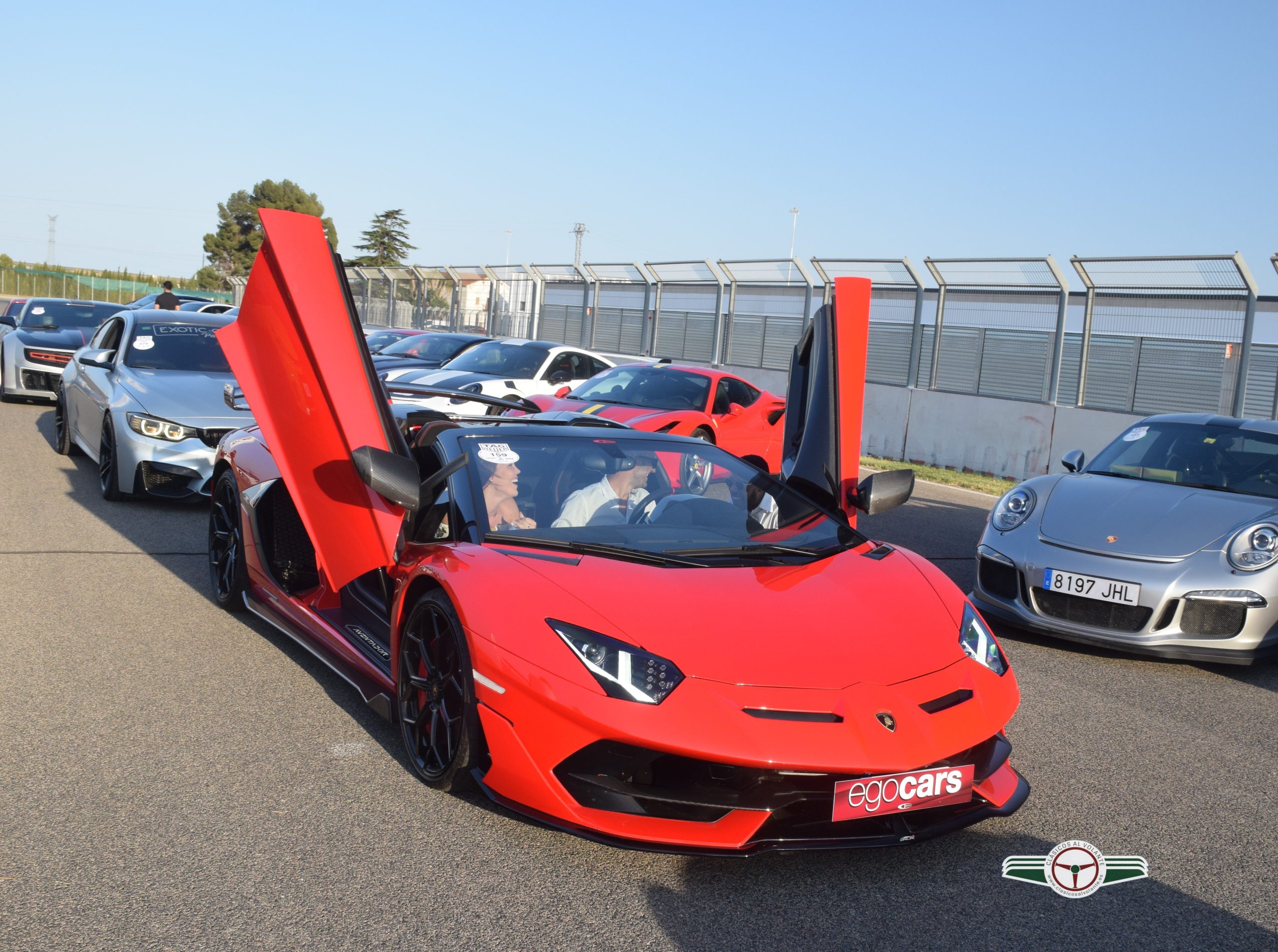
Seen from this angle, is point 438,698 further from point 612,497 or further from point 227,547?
point 227,547

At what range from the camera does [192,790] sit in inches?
141

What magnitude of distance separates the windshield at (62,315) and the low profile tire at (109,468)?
9.35 m

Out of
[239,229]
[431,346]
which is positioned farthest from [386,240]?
[431,346]

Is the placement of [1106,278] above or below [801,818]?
above

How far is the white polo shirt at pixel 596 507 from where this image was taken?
414 cm

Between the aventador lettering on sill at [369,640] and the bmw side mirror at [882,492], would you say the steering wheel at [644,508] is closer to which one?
the bmw side mirror at [882,492]

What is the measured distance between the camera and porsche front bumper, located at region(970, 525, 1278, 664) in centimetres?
562

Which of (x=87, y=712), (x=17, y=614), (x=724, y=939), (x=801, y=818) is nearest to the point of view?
(x=724, y=939)

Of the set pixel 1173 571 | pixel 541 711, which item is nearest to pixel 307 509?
pixel 541 711

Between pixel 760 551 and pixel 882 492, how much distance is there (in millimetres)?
925

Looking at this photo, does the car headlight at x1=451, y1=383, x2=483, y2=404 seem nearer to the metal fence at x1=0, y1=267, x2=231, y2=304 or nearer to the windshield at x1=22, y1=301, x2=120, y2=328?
the windshield at x1=22, y1=301, x2=120, y2=328

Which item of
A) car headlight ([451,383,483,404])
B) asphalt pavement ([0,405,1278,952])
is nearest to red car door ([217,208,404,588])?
asphalt pavement ([0,405,1278,952])

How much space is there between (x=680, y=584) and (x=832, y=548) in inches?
34.7

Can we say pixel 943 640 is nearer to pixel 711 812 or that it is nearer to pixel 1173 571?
pixel 711 812
